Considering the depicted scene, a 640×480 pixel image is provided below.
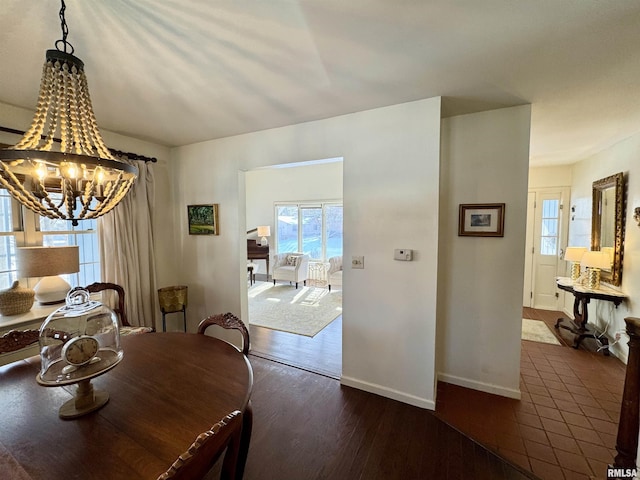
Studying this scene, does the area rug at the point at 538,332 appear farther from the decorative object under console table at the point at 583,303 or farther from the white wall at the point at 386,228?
the white wall at the point at 386,228

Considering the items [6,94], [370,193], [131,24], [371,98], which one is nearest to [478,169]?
[370,193]

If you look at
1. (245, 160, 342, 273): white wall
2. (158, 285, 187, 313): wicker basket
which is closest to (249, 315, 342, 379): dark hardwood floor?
(158, 285, 187, 313): wicker basket

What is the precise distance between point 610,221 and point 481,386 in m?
2.76

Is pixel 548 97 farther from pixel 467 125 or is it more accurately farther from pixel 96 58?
pixel 96 58

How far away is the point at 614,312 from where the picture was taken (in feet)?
10.7

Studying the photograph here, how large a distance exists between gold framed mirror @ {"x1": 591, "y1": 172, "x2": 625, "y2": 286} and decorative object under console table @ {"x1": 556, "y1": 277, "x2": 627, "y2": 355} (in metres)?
0.24

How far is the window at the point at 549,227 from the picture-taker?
15.1 feet

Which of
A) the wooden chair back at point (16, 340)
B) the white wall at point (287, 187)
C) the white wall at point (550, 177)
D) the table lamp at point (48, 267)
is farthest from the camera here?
the white wall at point (287, 187)

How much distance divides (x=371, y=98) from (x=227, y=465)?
2.38 meters

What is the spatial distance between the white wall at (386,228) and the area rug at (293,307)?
4.84ft

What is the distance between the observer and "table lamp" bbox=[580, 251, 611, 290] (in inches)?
128

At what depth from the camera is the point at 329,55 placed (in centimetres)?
161

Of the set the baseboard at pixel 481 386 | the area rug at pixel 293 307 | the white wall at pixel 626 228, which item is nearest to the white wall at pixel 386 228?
the baseboard at pixel 481 386

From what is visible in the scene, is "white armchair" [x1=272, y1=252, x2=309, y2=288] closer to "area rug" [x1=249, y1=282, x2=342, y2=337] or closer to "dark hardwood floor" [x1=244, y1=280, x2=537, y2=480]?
"area rug" [x1=249, y1=282, x2=342, y2=337]
